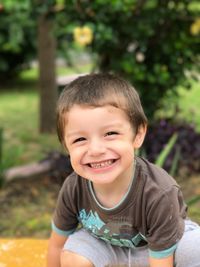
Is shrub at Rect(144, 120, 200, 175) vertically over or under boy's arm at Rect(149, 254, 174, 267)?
under

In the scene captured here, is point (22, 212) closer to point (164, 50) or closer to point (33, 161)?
point (33, 161)

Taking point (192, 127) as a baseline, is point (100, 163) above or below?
above

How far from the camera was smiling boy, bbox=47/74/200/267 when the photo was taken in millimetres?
1629

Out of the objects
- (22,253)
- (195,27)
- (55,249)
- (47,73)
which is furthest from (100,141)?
(47,73)

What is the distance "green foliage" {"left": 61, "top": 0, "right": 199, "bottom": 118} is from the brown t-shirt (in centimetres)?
209

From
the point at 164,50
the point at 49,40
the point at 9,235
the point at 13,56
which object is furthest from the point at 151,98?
the point at 13,56

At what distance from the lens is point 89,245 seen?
1.90 meters

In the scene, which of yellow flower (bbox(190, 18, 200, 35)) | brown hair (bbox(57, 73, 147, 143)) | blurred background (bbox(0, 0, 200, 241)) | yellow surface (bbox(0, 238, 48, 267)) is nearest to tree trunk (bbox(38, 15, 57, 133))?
blurred background (bbox(0, 0, 200, 241))

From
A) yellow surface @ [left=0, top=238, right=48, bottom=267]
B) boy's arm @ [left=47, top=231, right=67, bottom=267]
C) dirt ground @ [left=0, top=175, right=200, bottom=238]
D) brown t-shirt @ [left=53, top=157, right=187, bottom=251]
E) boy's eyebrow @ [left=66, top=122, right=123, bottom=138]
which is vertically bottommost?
dirt ground @ [left=0, top=175, right=200, bottom=238]

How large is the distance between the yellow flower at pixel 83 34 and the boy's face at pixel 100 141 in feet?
7.13

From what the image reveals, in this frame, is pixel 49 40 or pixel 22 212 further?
pixel 49 40

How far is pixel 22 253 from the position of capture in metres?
2.39

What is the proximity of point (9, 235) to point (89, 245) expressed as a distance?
152 cm

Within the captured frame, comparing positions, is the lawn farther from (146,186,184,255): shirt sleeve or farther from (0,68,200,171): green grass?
(146,186,184,255): shirt sleeve
